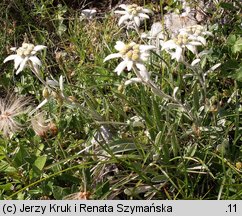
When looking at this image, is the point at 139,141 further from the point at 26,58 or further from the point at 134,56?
the point at 26,58

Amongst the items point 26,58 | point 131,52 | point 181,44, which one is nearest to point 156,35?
point 181,44

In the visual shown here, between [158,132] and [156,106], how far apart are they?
18 centimetres

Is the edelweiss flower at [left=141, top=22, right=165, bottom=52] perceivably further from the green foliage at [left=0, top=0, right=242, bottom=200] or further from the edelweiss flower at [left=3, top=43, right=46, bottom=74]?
the edelweiss flower at [left=3, top=43, right=46, bottom=74]

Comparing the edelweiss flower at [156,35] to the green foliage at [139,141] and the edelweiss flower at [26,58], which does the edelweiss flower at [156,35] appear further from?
the edelweiss flower at [26,58]

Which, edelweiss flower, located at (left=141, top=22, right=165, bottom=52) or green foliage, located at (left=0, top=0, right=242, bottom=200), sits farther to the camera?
edelweiss flower, located at (left=141, top=22, right=165, bottom=52)

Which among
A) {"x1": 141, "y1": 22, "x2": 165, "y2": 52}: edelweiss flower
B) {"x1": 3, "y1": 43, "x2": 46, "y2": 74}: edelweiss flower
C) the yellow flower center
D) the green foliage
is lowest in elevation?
the green foliage

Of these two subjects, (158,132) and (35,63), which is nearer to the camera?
(35,63)

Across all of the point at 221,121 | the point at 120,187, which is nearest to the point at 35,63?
the point at 120,187

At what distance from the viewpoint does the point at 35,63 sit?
8.10 feet

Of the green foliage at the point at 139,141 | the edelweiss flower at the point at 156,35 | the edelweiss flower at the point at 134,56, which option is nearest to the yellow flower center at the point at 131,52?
the edelweiss flower at the point at 134,56

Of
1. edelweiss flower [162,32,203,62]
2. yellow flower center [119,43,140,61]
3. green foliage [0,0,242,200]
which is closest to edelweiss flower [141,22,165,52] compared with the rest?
green foliage [0,0,242,200]

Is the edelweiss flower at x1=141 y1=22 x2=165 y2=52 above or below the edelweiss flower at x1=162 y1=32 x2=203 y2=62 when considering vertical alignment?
below

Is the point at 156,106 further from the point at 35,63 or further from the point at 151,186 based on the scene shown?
the point at 35,63

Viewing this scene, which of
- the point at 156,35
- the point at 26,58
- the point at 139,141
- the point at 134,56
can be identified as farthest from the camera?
the point at 156,35
